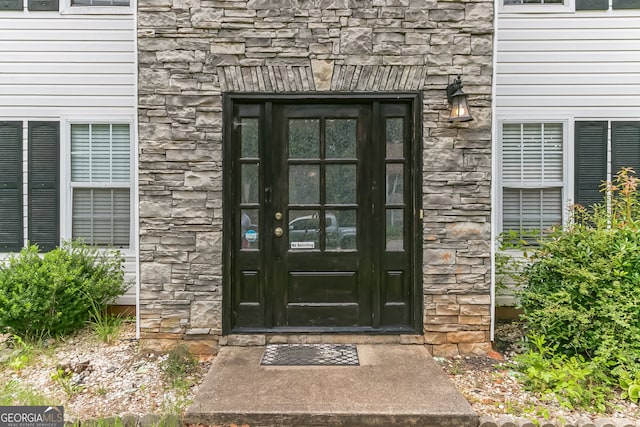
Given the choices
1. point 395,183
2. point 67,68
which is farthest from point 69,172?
point 395,183

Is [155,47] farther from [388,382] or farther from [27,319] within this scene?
[388,382]

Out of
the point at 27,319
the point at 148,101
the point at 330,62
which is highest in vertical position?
the point at 330,62

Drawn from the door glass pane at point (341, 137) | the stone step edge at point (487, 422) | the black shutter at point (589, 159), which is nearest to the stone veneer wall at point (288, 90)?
the door glass pane at point (341, 137)

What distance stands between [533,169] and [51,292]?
494 cm

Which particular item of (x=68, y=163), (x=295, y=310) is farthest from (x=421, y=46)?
(x=68, y=163)

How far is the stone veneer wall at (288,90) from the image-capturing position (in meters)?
3.58

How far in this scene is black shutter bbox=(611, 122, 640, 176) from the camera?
455cm

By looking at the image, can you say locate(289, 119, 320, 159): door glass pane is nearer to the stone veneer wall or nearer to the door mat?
the stone veneer wall

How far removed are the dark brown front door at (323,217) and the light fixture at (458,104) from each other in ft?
1.16

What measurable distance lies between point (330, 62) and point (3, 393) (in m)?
3.45

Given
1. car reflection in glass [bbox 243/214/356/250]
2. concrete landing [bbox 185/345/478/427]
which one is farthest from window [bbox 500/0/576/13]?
concrete landing [bbox 185/345/478/427]

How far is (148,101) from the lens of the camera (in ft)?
11.8

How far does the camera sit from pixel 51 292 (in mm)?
3748

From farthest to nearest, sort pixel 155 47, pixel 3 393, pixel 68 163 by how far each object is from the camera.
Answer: pixel 68 163 < pixel 155 47 < pixel 3 393
